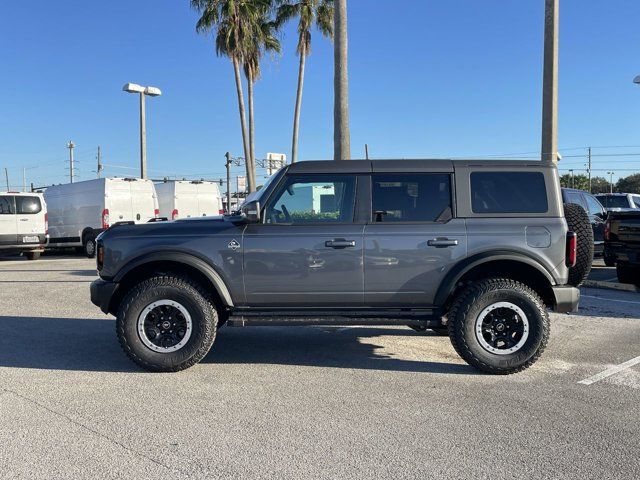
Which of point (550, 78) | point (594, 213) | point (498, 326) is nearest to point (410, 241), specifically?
point (498, 326)

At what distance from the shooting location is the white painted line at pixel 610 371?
16.3 feet

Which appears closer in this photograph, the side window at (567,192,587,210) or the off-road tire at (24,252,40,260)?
the side window at (567,192,587,210)

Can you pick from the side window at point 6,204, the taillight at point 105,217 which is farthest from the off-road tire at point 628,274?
the side window at point 6,204

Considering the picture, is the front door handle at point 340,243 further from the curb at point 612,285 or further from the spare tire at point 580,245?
the curb at point 612,285

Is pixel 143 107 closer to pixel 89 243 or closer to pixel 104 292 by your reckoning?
pixel 89 243

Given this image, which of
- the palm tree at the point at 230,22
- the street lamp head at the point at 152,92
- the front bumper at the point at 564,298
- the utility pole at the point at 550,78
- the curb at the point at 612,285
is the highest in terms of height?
the palm tree at the point at 230,22

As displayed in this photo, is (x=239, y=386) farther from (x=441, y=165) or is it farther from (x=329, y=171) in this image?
(x=441, y=165)

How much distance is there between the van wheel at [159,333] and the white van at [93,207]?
506 inches

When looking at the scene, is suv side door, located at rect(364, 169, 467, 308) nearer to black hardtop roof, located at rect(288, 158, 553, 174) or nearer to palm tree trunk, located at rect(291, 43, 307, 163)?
black hardtop roof, located at rect(288, 158, 553, 174)

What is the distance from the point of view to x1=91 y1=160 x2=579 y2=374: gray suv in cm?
512

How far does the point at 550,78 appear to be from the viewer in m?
11.0

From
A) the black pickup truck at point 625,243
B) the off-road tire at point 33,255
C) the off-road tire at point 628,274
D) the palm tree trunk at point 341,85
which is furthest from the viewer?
the off-road tire at point 33,255

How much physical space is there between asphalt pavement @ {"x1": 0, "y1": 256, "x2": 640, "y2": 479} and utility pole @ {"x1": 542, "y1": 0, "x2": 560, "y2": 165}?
5.34 m

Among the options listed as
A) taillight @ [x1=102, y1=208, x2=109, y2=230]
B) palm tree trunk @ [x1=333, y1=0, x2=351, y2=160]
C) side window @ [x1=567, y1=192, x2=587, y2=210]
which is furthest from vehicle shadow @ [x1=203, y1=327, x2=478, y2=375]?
taillight @ [x1=102, y1=208, x2=109, y2=230]
